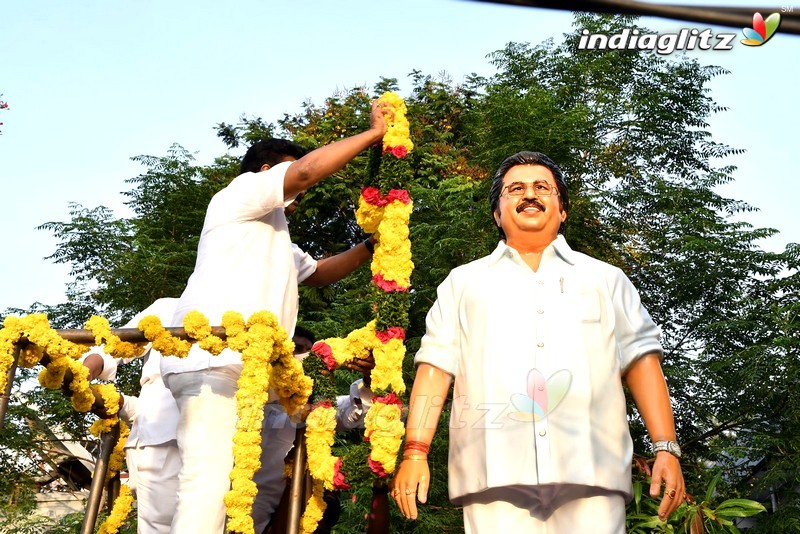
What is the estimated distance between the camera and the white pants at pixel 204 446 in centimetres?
359

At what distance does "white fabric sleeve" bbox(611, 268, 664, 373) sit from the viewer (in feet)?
11.1

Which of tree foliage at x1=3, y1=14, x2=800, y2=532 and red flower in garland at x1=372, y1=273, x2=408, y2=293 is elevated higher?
tree foliage at x1=3, y1=14, x2=800, y2=532

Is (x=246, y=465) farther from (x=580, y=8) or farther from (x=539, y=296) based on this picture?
(x=580, y=8)

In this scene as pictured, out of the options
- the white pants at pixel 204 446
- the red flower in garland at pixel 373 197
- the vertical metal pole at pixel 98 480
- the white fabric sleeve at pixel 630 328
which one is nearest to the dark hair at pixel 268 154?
the red flower in garland at pixel 373 197

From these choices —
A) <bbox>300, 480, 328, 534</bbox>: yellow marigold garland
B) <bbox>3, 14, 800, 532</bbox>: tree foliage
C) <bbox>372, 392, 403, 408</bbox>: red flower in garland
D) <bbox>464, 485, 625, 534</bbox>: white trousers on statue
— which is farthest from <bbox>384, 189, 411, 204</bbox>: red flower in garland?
<bbox>3, 14, 800, 532</bbox>: tree foliage

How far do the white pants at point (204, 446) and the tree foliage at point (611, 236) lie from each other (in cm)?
502

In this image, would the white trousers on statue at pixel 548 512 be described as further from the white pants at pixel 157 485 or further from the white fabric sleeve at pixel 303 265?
the white pants at pixel 157 485

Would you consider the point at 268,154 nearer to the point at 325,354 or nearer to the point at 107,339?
the point at 325,354

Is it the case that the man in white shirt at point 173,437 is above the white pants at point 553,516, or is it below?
above

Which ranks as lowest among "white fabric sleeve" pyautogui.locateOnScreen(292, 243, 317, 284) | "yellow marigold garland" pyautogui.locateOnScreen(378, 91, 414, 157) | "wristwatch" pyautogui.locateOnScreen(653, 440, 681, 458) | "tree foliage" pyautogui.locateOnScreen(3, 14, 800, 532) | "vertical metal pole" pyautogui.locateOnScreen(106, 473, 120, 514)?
"wristwatch" pyautogui.locateOnScreen(653, 440, 681, 458)

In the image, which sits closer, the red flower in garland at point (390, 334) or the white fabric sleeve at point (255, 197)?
the white fabric sleeve at point (255, 197)

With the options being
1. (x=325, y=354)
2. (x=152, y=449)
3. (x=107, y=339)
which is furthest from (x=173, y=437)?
(x=107, y=339)

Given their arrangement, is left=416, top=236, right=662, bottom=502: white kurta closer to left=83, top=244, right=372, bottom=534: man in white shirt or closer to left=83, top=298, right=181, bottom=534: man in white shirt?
left=83, top=244, right=372, bottom=534: man in white shirt

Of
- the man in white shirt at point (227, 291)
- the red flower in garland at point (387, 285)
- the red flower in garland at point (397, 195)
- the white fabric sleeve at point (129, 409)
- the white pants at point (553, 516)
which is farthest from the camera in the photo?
the white fabric sleeve at point (129, 409)
